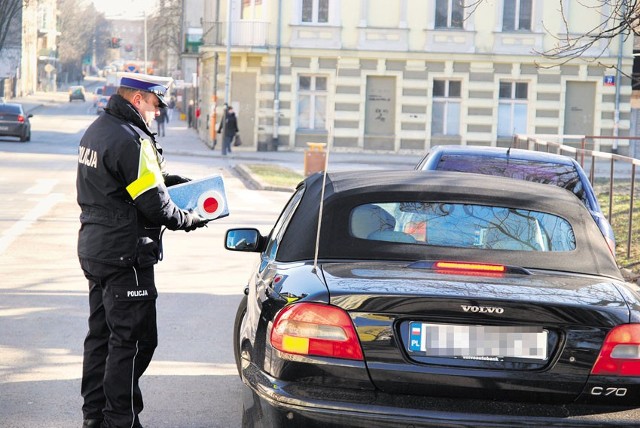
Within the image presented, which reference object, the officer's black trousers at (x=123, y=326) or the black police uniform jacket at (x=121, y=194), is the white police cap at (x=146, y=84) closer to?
the black police uniform jacket at (x=121, y=194)

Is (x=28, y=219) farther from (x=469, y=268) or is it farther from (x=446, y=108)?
(x=446, y=108)

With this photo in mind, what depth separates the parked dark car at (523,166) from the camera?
31.5 ft

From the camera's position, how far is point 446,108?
43875 mm

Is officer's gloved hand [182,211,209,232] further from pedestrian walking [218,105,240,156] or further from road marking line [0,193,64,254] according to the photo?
pedestrian walking [218,105,240,156]

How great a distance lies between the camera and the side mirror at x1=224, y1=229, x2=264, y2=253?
20.4 ft

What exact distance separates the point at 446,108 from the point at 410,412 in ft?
132

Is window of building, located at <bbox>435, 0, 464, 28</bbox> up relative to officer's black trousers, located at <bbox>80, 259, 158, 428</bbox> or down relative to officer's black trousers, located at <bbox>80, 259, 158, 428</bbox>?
up

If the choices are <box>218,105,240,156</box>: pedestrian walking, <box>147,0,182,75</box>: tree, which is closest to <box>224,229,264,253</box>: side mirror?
<box>218,105,240,156</box>: pedestrian walking

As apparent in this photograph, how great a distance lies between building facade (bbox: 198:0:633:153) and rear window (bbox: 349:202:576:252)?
37960 mm

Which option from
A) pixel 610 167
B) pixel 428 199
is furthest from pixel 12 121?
pixel 428 199

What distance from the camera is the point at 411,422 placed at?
4113 mm

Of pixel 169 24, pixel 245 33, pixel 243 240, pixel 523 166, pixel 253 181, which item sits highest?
pixel 169 24

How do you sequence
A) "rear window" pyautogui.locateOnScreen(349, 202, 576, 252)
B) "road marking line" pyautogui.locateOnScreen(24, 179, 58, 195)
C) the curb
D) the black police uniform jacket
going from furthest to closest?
1. the curb
2. "road marking line" pyautogui.locateOnScreen(24, 179, 58, 195)
3. the black police uniform jacket
4. "rear window" pyautogui.locateOnScreen(349, 202, 576, 252)

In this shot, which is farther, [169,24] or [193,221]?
[169,24]
